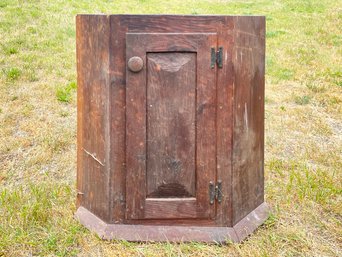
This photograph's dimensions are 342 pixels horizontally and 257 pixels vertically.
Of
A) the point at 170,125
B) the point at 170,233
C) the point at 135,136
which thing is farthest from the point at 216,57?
the point at 170,233

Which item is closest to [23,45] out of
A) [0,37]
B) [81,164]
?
[0,37]

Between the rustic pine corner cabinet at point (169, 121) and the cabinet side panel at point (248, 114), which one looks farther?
the cabinet side panel at point (248, 114)

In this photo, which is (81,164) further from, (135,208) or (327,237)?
(327,237)

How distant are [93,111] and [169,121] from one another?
0.53 metres

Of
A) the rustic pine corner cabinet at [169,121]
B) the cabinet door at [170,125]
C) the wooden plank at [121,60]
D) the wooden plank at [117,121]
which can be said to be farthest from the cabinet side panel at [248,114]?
the wooden plank at [117,121]

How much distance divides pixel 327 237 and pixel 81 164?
1780 millimetres

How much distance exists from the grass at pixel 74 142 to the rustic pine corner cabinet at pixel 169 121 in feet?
0.63

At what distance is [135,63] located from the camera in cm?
248

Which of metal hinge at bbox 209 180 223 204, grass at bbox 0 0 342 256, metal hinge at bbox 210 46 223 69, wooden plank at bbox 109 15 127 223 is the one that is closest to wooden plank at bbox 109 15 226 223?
wooden plank at bbox 109 15 127 223

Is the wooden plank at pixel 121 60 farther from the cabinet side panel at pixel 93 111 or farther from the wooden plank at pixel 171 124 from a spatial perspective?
the wooden plank at pixel 171 124

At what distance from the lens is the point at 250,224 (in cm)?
281

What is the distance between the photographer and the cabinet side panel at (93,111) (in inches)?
102

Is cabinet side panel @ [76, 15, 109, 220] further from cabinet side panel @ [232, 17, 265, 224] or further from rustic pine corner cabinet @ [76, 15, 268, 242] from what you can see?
cabinet side panel @ [232, 17, 265, 224]

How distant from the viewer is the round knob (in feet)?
8.13
